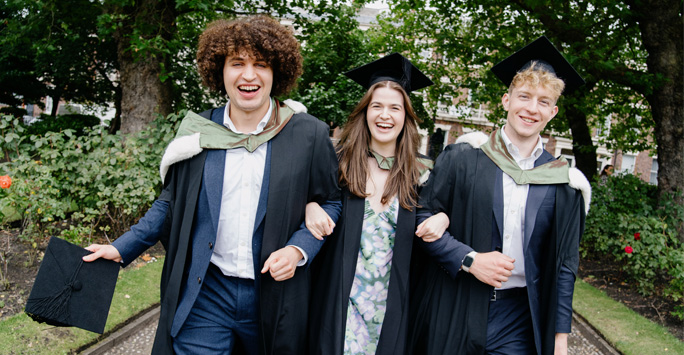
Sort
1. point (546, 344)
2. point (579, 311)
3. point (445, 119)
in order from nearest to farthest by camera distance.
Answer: point (546, 344) → point (579, 311) → point (445, 119)

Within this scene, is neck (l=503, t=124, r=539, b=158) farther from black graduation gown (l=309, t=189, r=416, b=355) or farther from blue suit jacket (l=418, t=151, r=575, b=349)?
black graduation gown (l=309, t=189, r=416, b=355)

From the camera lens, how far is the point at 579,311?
561cm

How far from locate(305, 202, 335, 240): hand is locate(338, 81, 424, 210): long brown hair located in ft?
1.09

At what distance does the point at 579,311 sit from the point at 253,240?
4908 mm

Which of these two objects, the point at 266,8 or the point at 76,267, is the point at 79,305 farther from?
the point at 266,8

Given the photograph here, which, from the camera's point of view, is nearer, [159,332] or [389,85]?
[159,332]

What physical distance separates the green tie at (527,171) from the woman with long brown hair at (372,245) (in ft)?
1.34

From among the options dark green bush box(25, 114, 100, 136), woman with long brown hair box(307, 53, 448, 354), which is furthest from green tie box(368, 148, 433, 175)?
dark green bush box(25, 114, 100, 136)

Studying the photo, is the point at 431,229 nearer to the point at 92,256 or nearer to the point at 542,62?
the point at 542,62

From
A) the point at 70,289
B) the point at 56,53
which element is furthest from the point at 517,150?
the point at 56,53

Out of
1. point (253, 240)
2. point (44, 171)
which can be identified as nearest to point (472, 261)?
point (253, 240)

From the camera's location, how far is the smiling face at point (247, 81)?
87.4 inches

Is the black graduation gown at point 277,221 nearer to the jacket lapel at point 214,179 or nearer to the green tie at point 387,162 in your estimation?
the jacket lapel at point 214,179

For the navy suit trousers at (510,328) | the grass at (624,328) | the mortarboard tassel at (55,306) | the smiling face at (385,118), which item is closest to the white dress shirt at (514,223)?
the navy suit trousers at (510,328)
